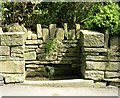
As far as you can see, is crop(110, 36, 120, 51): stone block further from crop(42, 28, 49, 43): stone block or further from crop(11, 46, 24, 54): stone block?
crop(11, 46, 24, 54): stone block

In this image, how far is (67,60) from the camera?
5.41m

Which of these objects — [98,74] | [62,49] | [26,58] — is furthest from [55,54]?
[98,74]

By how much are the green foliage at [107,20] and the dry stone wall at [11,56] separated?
1345 mm

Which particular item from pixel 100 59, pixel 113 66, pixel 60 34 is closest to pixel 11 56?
pixel 60 34

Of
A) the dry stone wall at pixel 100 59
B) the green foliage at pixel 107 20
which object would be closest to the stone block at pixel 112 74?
the dry stone wall at pixel 100 59

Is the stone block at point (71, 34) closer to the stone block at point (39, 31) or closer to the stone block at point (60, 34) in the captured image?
the stone block at point (60, 34)

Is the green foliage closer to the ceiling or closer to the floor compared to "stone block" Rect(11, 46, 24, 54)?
closer to the ceiling

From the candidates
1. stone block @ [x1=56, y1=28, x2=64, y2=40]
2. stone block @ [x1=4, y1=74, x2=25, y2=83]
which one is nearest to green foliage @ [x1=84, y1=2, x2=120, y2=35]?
stone block @ [x1=56, y1=28, x2=64, y2=40]

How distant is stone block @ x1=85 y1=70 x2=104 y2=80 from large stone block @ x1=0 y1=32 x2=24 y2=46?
1.29 meters

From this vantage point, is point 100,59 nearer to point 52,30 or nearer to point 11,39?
point 52,30

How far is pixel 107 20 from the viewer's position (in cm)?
489

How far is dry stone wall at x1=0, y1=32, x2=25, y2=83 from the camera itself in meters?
4.77

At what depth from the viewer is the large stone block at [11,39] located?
475cm

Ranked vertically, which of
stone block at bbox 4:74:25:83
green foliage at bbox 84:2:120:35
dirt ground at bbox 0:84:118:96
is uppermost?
green foliage at bbox 84:2:120:35
